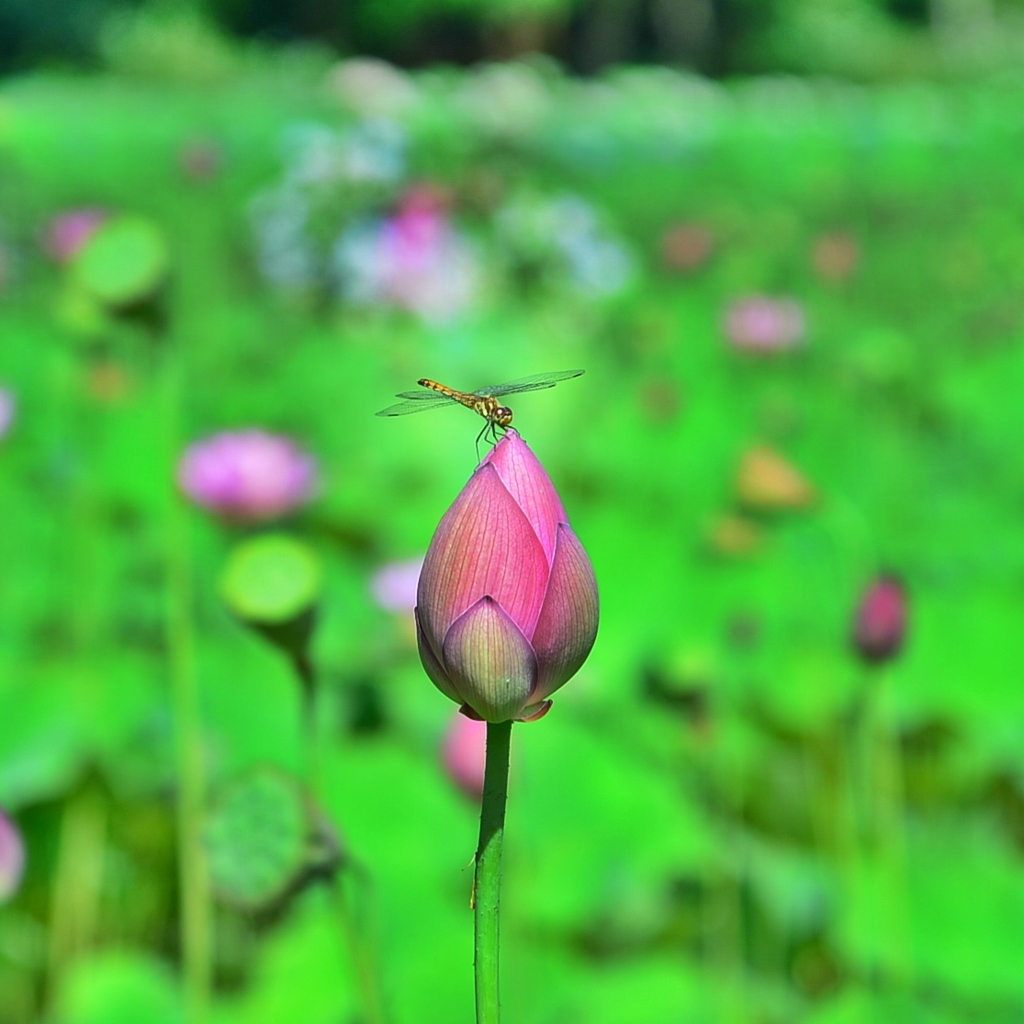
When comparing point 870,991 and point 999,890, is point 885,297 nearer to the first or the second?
point 999,890

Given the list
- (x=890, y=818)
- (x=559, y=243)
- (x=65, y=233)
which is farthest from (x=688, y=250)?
(x=890, y=818)

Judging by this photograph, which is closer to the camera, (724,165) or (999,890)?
(999,890)

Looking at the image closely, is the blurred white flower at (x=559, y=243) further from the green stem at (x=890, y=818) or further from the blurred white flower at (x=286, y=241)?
the green stem at (x=890, y=818)

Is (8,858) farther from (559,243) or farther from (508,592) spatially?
(559,243)

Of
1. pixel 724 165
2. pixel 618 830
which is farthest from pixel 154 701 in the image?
pixel 724 165

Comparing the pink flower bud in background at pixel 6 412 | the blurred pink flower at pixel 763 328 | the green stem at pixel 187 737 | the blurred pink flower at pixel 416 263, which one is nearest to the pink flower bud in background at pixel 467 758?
the green stem at pixel 187 737

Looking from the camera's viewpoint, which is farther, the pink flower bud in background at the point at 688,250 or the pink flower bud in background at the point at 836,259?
the pink flower bud in background at the point at 688,250

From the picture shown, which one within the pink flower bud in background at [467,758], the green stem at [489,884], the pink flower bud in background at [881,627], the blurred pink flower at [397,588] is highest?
the green stem at [489,884]
